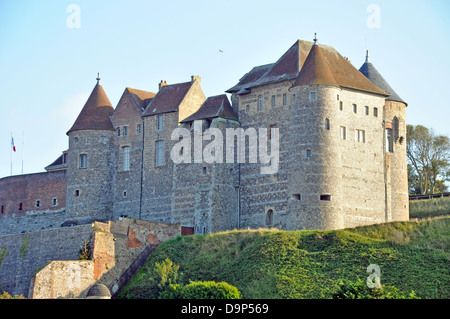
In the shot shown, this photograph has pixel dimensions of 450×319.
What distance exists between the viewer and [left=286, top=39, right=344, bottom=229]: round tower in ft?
191

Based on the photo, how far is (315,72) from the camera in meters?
60.6

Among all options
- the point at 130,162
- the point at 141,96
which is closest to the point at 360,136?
the point at 130,162

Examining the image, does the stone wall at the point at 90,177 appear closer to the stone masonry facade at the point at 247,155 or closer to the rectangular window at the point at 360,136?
the stone masonry facade at the point at 247,155

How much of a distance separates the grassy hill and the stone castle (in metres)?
3.94

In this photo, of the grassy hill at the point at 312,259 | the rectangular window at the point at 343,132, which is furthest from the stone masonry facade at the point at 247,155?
the grassy hill at the point at 312,259

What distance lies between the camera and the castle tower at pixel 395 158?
64.1 m

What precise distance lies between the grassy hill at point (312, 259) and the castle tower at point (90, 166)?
37.6 ft

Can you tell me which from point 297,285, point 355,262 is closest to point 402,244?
point 355,262

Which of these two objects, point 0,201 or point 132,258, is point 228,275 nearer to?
point 132,258

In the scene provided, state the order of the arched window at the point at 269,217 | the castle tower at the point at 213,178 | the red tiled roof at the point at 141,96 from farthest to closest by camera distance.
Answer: the red tiled roof at the point at 141,96
the castle tower at the point at 213,178
the arched window at the point at 269,217

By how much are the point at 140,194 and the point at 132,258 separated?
10609 mm

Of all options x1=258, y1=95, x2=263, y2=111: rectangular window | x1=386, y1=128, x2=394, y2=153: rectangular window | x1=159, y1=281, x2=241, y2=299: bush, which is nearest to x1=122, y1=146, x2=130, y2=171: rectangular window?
x1=258, y1=95, x2=263, y2=111: rectangular window

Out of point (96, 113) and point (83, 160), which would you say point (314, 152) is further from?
point (96, 113)

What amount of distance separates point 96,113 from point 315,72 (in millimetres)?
18005
